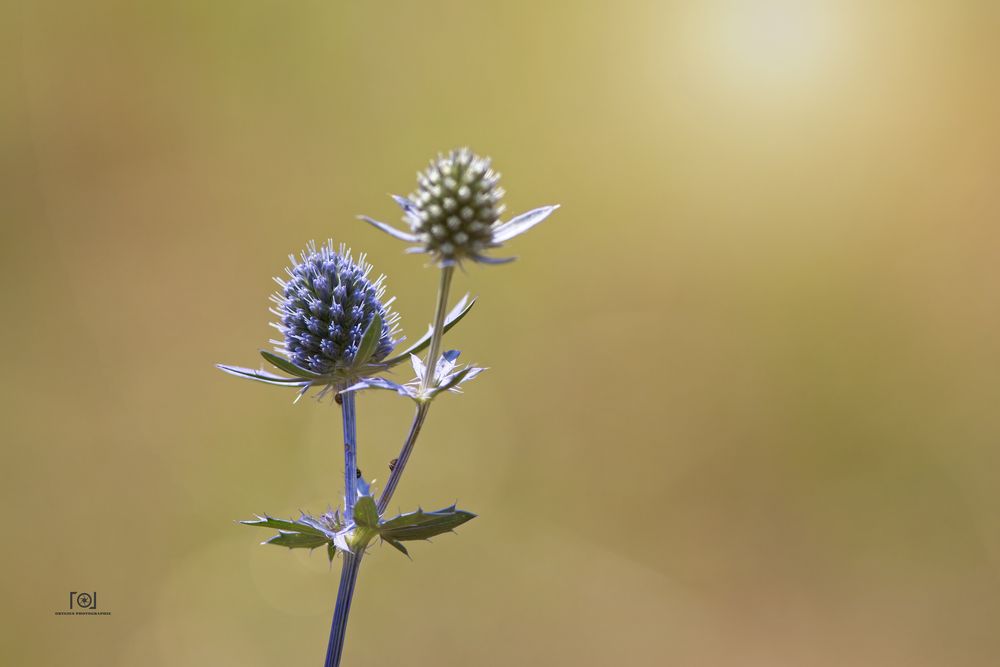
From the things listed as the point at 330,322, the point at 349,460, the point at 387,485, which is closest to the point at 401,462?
the point at 387,485

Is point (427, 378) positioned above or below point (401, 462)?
above

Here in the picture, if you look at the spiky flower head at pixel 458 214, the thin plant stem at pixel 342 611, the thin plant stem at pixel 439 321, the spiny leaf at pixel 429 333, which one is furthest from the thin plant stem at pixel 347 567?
the spiky flower head at pixel 458 214

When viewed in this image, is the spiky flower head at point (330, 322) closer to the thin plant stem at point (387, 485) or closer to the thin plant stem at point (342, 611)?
the thin plant stem at point (387, 485)

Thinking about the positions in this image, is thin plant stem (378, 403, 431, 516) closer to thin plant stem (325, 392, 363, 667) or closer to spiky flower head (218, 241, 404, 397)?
thin plant stem (325, 392, 363, 667)

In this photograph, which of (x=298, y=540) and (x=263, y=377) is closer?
(x=298, y=540)

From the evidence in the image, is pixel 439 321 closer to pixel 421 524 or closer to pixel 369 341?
pixel 369 341

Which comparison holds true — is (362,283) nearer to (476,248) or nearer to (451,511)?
(476,248)
